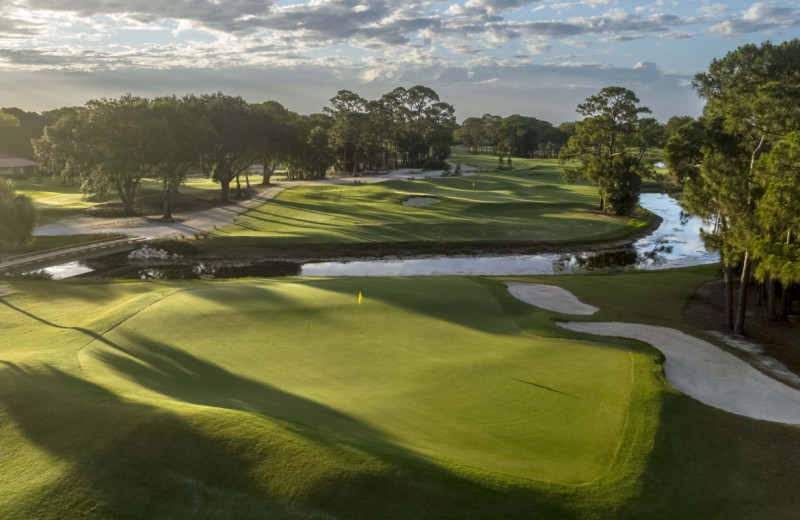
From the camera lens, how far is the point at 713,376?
18906mm

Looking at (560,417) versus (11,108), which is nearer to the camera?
(560,417)

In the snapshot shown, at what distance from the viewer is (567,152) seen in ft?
247

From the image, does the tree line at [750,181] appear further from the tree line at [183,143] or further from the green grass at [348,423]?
the tree line at [183,143]

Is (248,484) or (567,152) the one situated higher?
(567,152)

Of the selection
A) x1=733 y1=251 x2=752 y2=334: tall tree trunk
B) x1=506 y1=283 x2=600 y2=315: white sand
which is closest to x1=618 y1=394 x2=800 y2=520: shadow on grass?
x1=733 y1=251 x2=752 y2=334: tall tree trunk

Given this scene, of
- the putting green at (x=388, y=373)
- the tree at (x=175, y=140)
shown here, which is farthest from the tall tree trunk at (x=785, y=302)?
the tree at (x=175, y=140)

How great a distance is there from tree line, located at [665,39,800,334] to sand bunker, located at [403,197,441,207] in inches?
1748

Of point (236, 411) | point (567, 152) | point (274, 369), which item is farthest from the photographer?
point (567, 152)

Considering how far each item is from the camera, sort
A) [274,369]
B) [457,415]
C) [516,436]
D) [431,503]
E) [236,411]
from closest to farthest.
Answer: [431,503] → [236,411] → [516,436] → [457,415] → [274,369]

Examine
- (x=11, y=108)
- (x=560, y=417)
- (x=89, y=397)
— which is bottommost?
(x=560, y=417)

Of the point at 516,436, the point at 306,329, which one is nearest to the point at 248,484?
the point at 516,436

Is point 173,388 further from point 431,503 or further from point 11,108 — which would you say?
point 11,108

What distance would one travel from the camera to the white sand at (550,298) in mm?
27684

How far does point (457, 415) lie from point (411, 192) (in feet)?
216
